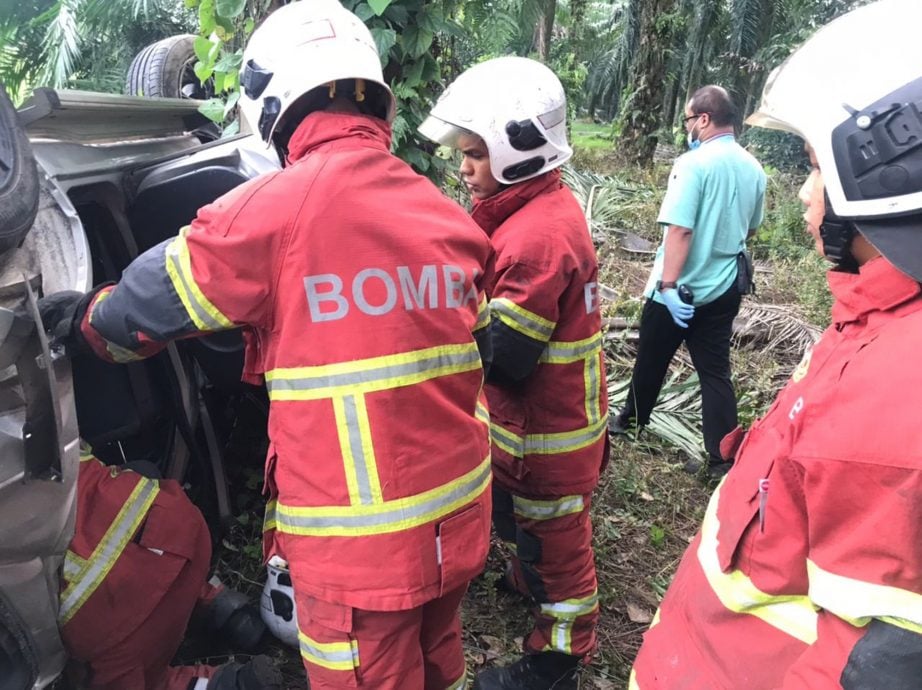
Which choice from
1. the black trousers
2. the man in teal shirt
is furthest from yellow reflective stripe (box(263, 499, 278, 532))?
the black trousers

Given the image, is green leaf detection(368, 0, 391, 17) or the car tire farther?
green leaf detection(368, 0, 391, 17)

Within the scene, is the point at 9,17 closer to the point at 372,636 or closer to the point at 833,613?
the point at 372,636

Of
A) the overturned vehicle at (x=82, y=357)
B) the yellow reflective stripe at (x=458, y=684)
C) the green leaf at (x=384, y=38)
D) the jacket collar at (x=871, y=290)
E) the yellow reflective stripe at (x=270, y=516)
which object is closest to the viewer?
the jacket collar at (x=871, y=290)

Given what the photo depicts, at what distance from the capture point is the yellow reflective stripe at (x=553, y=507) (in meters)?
2.45

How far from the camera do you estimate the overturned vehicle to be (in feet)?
5.26

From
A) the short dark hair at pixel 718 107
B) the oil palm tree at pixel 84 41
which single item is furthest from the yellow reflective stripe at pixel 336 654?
the oil palm tree at pixel 84 41

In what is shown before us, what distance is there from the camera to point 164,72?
15.4 ft

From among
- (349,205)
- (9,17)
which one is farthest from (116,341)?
(9,17)

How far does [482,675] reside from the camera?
102 inches

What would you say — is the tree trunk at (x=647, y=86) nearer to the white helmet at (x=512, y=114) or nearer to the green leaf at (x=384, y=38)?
the green leaf at (x=384, y=38)

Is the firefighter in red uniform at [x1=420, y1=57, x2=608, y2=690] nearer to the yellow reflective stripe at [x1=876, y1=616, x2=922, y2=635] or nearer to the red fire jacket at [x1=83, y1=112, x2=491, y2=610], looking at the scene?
the red fire jacket at [x1=83, y1=112, x2=491, y2=610]

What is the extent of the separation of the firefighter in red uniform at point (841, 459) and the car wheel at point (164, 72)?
4.27 meters

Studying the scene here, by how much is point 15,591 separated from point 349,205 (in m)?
1.18

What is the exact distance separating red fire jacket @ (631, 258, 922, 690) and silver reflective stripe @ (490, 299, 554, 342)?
86cm
